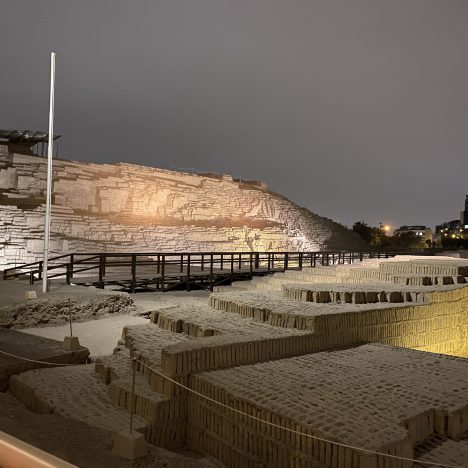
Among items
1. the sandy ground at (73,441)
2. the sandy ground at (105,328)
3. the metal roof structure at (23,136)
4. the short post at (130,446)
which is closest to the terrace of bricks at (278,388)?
the sandy ground at (73,441)

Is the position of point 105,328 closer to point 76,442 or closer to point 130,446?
point 76,442

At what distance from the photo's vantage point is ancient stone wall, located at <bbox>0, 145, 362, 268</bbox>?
733 inches

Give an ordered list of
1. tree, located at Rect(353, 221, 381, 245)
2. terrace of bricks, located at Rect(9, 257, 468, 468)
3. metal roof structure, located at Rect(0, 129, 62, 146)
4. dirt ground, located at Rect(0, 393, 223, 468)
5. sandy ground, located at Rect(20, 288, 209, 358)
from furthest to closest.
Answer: tree, located at Rect(353, 221, 381, 245) < metal roof structure, located at Rect(0, 129, 62, 146) < sandy ground, located at Rect(20, 288, 209, 358) < terrace of bricks, located at Rect(9, 257, 468, 468) < dirt ground, located at Rect(0, 393, 223, 468)

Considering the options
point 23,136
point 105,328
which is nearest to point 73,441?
point 105,328

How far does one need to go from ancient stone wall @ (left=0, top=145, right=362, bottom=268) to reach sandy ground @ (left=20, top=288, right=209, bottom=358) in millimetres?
7911

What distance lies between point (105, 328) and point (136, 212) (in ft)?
51.4

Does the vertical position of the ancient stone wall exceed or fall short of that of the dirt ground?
it exceeds it

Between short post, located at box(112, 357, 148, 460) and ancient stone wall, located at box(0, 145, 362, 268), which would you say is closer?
short post, located at box(112, 357, 148, 460)

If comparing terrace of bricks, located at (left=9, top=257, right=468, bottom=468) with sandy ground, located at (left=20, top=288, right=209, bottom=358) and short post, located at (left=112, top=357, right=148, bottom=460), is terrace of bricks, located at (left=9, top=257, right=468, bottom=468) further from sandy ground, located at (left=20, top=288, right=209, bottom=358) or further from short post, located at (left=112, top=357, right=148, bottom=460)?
sandy ground, located at (left=20, top=288, right=209, bottom=358)

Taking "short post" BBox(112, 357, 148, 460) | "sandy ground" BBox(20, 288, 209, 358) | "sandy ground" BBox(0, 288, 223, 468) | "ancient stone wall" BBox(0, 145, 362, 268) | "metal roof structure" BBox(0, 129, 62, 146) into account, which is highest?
"metal roof structure" BBox(0, 129, 62, 146)

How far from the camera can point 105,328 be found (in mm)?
8359

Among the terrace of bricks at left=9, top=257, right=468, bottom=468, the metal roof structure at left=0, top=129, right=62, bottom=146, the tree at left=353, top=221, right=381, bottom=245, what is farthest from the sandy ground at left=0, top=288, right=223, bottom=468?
the tree at left=353, top=221, right=381, bottom=245

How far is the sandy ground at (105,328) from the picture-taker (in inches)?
288

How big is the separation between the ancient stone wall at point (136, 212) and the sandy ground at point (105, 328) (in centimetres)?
791
